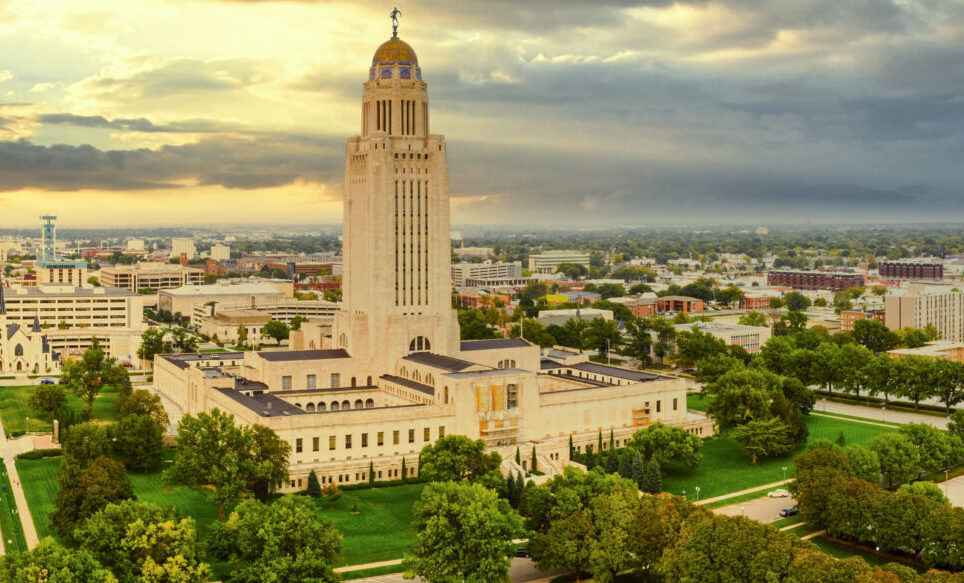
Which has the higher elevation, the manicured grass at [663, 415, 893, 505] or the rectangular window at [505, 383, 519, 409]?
the rectangular window at [505, 383, 519, 409]

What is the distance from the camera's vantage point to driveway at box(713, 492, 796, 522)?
61250 mm

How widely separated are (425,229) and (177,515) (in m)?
46.6

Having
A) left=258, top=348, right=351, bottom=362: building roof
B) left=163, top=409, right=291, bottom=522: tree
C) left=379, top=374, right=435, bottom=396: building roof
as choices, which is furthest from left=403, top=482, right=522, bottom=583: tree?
left=258, top=348, right=351, bottom=362: building roof

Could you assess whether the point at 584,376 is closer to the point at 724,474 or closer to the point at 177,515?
the point at 724,474

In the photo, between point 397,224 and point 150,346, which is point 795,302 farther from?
point 397,224

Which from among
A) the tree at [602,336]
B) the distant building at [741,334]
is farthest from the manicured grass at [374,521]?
the distant building at [741,334]

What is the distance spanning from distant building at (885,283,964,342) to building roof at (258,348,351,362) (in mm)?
90512

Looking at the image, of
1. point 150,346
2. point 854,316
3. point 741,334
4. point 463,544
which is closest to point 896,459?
point 463,544

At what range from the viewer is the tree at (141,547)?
1737 inches

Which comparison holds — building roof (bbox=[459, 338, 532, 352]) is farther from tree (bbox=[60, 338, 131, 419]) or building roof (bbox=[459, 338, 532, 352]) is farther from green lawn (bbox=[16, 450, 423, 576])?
tree (bbox=[60, 338, 131, 419])

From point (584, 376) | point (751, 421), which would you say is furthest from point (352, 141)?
point (751, 421)

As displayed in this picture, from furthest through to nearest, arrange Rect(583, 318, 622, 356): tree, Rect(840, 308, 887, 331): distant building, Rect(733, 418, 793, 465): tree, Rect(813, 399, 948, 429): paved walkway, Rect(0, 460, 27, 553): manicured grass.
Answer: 1. Rect(840, 308, 887, 331): distant building
2. Rect(583, 318, 622, 356): tree
3. Rect(813, 399, 948, 429): paved walkway
4. Rect(733, 418, 793, 465): tree
5. Rect(0, 460, 27, 553): manicured grass

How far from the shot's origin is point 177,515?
1897 inches

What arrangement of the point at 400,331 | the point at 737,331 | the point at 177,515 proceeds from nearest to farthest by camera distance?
the point at 177,515, the point at 400,331, the point at 737,331
